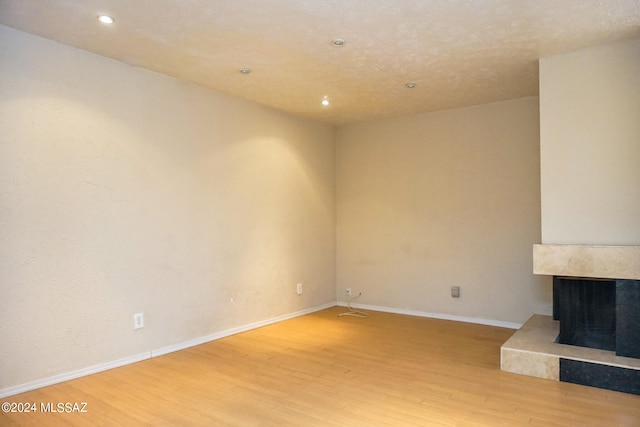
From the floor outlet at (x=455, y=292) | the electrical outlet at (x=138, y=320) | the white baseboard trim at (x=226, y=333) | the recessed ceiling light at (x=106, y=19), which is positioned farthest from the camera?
the floor outlet at (x=455, y=292)

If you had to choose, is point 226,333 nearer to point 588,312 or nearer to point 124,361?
point 124,361

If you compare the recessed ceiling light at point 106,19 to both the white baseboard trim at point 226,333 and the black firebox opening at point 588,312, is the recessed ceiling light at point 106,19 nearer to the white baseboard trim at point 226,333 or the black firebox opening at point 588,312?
the white baseboard trim at point 226,333

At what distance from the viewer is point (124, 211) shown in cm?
353

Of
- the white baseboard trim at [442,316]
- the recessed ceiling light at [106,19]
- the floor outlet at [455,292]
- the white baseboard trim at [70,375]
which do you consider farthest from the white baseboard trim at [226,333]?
the recessed ceiling light at [106,19]

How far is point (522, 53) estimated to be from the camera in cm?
338

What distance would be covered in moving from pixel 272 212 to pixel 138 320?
190cm

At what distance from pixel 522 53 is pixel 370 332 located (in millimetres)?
2914

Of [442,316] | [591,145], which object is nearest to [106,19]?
[591,145]

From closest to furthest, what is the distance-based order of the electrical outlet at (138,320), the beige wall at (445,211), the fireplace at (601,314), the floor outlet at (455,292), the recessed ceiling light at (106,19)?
the recessed ceiling light at (106,19) → the fireplace at (601,314) → the electrical outlet at (138,320) → the beige wall at (445,211) → the floor outlet at (455,292)

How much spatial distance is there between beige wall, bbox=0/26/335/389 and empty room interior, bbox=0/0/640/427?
2 centimetres

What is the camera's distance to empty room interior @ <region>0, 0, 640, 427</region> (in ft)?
8.98

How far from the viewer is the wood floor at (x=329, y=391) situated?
2529mm

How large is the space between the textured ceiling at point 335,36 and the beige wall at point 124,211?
0.30m

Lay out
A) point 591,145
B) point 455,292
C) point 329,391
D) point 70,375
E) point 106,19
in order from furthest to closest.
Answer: point 455,292, point 591,145, point 70,375, point 329,391, point 106,19
